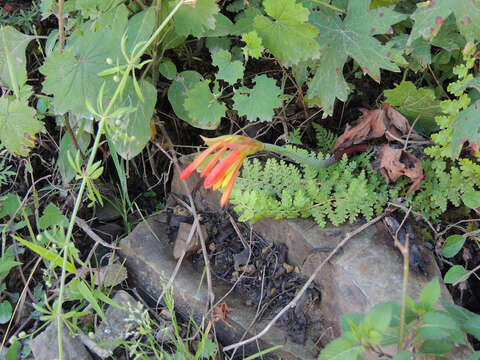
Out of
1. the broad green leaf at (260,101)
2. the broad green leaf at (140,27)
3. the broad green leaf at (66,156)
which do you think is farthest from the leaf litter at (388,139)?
the broad green leaf at (66,156)

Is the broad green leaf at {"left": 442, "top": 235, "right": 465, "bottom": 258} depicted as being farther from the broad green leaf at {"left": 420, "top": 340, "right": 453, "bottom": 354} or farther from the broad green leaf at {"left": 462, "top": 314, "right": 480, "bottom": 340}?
the broad green leaf at {"left": 420, "top": 340, "right": 453, "bottom": 354}

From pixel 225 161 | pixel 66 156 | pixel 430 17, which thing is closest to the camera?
pixel 225 161

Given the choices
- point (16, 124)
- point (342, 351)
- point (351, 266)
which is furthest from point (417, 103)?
point (16, 124)

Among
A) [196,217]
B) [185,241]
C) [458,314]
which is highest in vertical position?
[458,314]

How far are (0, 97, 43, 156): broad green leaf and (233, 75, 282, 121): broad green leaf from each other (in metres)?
0.79

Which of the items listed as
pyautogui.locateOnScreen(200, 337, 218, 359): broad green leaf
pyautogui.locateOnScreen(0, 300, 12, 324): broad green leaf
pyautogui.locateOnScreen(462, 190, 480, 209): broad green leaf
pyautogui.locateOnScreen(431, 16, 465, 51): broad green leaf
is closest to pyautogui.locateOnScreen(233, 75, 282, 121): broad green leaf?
pyautogui.locateOnScreen(431, 16, 465, 51): broad green leaf

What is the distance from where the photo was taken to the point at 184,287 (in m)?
1.79

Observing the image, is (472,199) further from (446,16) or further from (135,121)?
(135,121)

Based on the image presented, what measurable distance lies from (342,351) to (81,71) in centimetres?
128

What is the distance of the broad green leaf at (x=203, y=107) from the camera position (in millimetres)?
1808

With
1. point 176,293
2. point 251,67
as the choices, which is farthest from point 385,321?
point 251,67

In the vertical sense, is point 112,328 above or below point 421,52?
below

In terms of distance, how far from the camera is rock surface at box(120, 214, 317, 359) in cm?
160

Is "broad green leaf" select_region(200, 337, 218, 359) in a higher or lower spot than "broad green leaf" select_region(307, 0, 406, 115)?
lower
